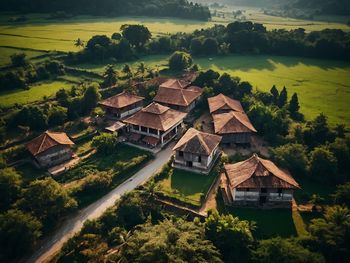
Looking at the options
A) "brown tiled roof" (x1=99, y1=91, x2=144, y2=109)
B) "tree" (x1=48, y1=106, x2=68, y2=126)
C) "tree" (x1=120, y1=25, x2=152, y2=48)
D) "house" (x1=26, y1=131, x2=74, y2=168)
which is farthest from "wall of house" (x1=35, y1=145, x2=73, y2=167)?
"tree" (x1=120, y1=25, x2=152, y2=48)

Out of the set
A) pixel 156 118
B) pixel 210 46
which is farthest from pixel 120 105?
pixel 210 46

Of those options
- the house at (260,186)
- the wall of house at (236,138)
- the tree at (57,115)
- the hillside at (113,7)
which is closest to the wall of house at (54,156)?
the tree at (57,115)

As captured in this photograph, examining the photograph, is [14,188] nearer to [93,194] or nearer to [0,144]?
[93,194]

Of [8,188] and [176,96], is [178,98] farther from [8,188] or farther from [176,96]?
[8,188]

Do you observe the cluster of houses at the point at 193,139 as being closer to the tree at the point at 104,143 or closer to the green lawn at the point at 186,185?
the green lawn at the point at 186,185

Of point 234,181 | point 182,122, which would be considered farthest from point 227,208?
point 182,122

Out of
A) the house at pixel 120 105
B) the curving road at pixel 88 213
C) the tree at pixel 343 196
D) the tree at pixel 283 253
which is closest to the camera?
the tree at pixel 283 253
